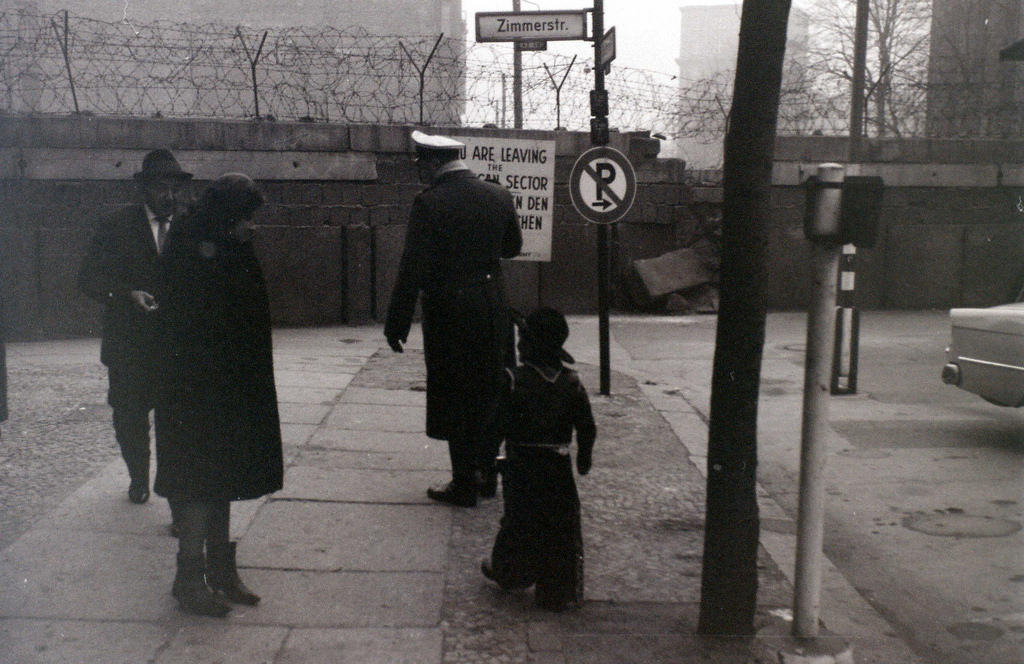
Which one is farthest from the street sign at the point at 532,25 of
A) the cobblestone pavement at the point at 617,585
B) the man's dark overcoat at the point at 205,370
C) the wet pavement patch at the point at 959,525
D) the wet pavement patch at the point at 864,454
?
the man's dark overcoat at the point at 205,370

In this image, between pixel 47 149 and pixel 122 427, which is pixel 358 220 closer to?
pixel 47 149

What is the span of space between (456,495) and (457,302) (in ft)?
3.37

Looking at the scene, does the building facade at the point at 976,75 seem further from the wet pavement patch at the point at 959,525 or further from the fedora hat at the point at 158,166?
the fedora hat at the point at 158,166

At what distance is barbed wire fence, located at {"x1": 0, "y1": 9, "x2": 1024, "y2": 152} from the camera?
1309cm

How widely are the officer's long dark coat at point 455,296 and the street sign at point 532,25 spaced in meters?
3.70

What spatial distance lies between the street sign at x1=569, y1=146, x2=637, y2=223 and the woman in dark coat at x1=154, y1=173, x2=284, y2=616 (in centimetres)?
483

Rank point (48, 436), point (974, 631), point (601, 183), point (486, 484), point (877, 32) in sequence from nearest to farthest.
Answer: point (974, 631) < point (486, 484) < point (48, 436) < point (601, 183) < point (877, 32)

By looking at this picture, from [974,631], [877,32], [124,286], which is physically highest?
[877,32]

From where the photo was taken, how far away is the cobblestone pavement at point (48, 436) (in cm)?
557

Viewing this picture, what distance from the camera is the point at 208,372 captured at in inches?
160

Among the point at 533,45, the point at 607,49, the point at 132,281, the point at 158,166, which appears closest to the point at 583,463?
the point at 132,281

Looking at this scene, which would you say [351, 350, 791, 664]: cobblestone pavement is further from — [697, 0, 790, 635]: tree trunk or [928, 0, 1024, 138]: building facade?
[928, 0, 1024, 138]: building facade

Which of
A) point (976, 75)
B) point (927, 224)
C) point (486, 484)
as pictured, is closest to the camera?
point (486, 484)

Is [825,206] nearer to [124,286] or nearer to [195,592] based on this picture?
[195,592]
